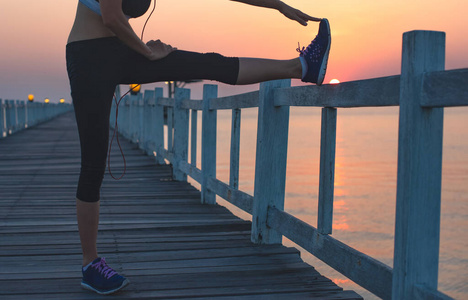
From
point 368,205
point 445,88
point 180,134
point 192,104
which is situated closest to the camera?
point 445,88

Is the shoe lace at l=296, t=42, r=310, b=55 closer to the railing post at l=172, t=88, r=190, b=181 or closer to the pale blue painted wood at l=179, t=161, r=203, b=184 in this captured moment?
the pale blue painted wood at l=179, t=161, r=203, b=184

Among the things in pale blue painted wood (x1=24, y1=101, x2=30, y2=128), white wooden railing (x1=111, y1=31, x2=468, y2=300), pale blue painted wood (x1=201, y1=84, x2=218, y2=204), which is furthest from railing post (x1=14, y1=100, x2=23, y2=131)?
white wooden railing (x1=111, y1=31, x2=468, y2=300)

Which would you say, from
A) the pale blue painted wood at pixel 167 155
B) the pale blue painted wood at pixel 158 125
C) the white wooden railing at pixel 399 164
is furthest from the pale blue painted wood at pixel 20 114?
the white wooden railing at pixel 399 164

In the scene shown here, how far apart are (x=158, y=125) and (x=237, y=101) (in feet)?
18.0

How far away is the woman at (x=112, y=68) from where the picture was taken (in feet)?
8.85

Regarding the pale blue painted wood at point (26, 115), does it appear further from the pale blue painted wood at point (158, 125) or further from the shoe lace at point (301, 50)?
the shoe lace at point (301, 50)

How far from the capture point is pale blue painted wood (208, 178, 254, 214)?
445 cm

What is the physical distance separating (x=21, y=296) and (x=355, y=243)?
9.69m

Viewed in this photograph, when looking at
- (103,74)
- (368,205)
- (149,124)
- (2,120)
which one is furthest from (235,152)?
(2,120)

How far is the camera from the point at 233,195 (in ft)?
16.0

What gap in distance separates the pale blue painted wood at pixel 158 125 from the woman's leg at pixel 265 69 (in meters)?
6.65

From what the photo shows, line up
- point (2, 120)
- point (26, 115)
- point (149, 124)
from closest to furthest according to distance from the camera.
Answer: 1. point (149, 124)
2. point (2, 120)
3. point (26, 115)

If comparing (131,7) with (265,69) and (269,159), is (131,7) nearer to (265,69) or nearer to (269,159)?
(265,69)

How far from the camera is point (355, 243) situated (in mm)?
11773
